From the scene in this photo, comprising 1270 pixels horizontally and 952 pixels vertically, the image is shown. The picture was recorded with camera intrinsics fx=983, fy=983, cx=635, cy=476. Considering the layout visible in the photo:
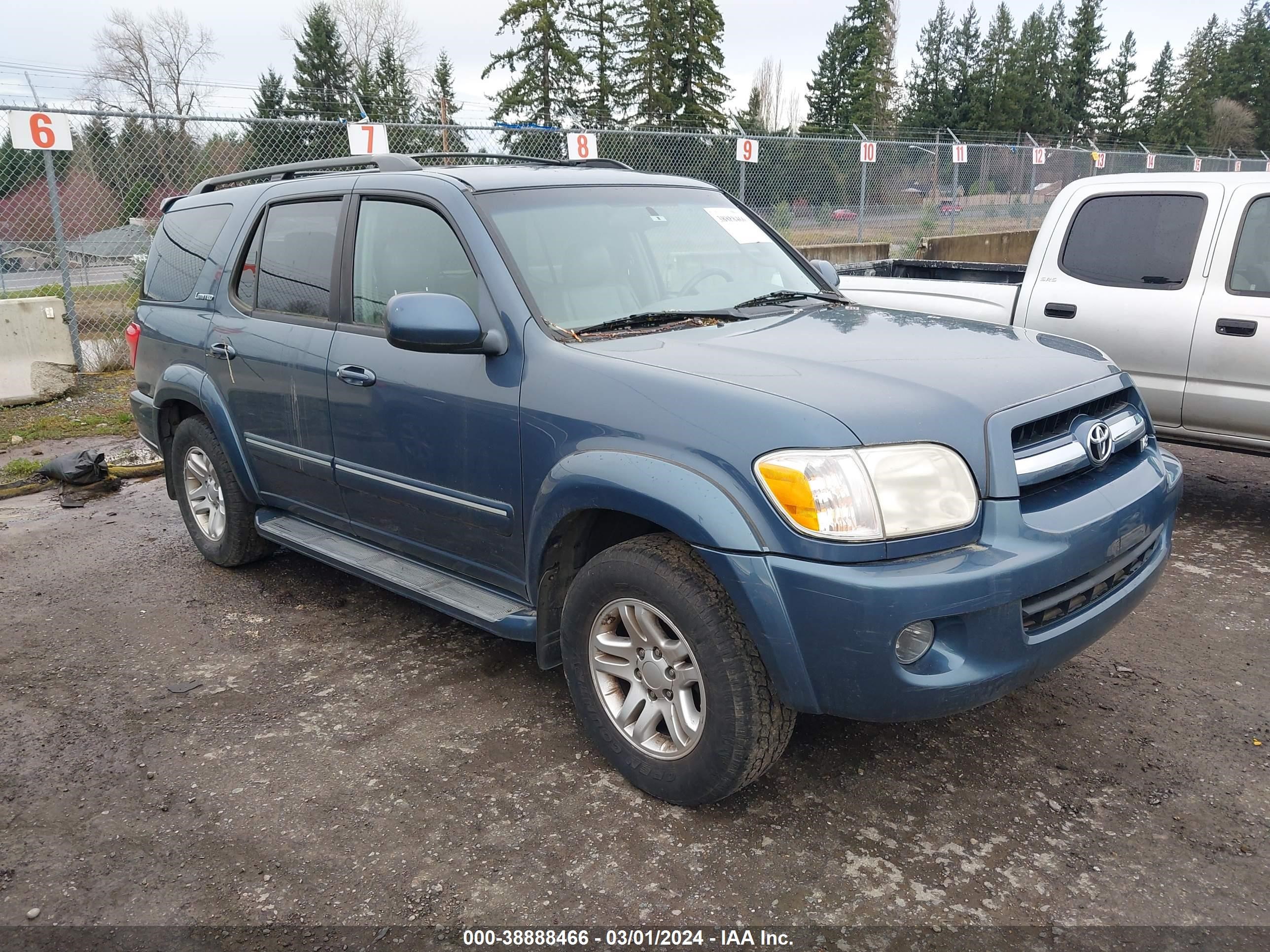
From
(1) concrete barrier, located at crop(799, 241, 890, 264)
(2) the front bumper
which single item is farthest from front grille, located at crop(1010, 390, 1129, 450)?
(1) concrete barrier, located at crop(799, 241, 890, 264)

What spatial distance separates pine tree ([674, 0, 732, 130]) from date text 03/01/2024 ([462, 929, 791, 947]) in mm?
44577

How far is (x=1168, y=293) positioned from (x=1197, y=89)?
84171mm

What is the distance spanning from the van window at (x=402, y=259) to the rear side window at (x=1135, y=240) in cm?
391

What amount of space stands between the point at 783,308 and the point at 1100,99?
83.8 metres

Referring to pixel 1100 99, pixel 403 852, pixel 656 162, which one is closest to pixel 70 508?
pixel 403 852

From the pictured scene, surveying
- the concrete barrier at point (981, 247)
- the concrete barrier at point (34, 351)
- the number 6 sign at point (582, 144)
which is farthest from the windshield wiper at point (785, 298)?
the concrete barrier at point (981, 247)

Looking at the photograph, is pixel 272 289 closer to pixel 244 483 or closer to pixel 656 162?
pixel 244 483

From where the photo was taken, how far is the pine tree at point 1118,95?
243 feet

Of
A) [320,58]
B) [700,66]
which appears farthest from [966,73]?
[320,58]

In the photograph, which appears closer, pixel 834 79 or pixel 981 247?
pixel 981 247

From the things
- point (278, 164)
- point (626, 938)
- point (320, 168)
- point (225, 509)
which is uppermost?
point (278, 164)

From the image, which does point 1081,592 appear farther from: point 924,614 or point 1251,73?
point 1251,73

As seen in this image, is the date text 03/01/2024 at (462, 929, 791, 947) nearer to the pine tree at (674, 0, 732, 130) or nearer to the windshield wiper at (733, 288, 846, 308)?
the windshield wiper at (733, 288, 846, 308)

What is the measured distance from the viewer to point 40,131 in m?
9.13
